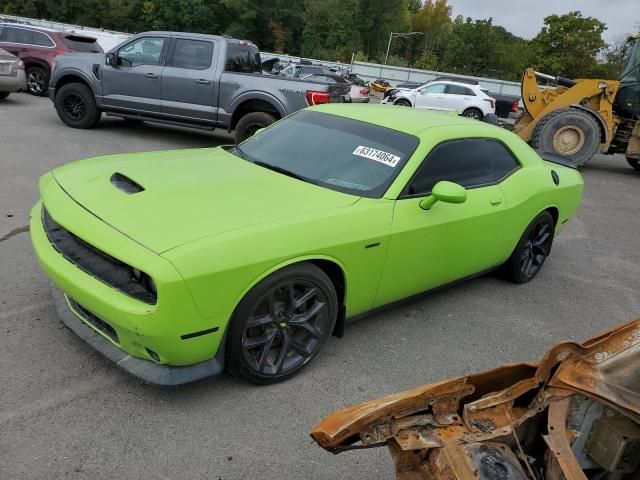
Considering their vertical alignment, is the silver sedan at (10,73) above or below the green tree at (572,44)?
below

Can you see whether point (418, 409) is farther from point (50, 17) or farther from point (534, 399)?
point (50, 17)

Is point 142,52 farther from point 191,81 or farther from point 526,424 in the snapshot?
point 526,424

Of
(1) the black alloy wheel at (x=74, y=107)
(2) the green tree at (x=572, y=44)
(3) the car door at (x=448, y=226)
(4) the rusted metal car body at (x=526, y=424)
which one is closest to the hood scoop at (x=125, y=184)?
(3) the car door at (x=448, y=226)

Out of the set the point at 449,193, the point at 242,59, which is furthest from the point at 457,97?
the point at 449,193

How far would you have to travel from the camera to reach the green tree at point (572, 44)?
51.0 metres

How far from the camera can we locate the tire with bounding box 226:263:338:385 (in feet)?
9.00

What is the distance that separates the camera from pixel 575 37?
168ft

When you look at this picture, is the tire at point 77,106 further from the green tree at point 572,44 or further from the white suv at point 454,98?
the green tree at point 572,44

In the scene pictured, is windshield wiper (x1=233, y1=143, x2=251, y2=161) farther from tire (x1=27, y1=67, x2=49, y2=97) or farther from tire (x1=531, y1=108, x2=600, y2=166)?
tire (x1=27, y1=67, x2=49, y2=97)

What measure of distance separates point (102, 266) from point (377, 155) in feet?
6.20

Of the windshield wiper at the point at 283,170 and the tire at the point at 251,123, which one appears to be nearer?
the windshield wiper at the point at 283,170

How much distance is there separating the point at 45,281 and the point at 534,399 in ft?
11.0

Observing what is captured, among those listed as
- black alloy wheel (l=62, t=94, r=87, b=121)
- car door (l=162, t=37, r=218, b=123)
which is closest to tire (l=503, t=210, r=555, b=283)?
car door (l=162, t=37, r=218, b=123)

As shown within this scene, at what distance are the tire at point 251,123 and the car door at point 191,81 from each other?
20.8 inches
